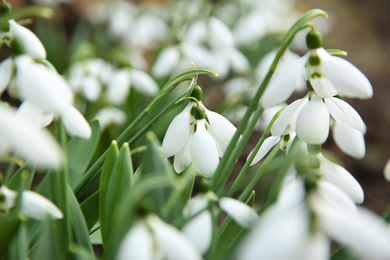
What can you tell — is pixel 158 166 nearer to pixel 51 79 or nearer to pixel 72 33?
pixel 51 79

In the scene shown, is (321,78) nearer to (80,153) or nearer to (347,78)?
(347,78)

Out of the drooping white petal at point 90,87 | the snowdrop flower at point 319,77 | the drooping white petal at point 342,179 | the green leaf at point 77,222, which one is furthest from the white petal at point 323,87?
the drooping white petal at point 90,87

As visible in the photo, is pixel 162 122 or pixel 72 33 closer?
pixel 162 122

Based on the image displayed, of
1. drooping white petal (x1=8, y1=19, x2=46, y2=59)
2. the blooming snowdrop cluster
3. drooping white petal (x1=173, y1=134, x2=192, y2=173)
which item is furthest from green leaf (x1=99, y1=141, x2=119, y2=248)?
drooping white petal (x1=8, y1=19, x2=46, y2=59)

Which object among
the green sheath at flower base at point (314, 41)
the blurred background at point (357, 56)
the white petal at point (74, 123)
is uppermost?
the green sheath at flower base at point (314, 41)

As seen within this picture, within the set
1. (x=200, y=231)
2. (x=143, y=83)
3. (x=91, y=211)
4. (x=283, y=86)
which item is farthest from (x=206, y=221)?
(x=143, y=83)

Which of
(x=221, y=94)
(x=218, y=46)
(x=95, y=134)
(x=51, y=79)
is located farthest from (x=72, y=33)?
(x=51, y=79)

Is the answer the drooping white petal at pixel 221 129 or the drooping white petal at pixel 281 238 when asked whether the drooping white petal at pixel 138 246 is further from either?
the drooping white petal at pixel 221 129
